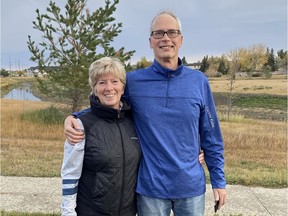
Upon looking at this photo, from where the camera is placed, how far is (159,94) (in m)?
2.50

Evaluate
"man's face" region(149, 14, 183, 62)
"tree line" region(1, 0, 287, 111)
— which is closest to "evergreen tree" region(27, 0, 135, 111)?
"tree line" region(1, 0, 287, 111)

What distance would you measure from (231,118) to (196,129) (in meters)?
16.2

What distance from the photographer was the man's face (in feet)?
8.32

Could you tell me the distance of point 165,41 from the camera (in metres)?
2.53

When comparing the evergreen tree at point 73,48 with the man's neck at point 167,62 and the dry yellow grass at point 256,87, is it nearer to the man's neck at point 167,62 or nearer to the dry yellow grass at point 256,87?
Answer: the man's neck at point 167,62

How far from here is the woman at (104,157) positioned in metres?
2.38

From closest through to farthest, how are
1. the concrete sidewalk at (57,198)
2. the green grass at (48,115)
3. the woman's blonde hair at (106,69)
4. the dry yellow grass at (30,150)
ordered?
the woman's blonde hair at (106,69) < the concrete sidewalk at (57,198) < the dry yellow grass at (30,150) < the green grass at (48,115)

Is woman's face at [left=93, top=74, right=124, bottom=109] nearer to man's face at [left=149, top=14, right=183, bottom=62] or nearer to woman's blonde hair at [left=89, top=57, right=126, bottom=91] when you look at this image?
woman's blonde hair at [left=89, top=57, right=126, bottom=91]

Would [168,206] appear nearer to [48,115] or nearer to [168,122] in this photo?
[168,122]

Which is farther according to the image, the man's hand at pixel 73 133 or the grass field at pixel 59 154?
the grass field at pixel 59 154

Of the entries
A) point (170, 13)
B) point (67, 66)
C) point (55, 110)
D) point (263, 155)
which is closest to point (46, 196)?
point (170, 13)

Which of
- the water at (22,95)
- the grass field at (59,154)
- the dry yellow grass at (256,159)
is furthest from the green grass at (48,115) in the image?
the water at (22,95)

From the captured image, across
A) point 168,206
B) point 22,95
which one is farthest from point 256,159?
point 22,95

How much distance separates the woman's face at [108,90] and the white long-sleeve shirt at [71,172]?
23 centimetres
